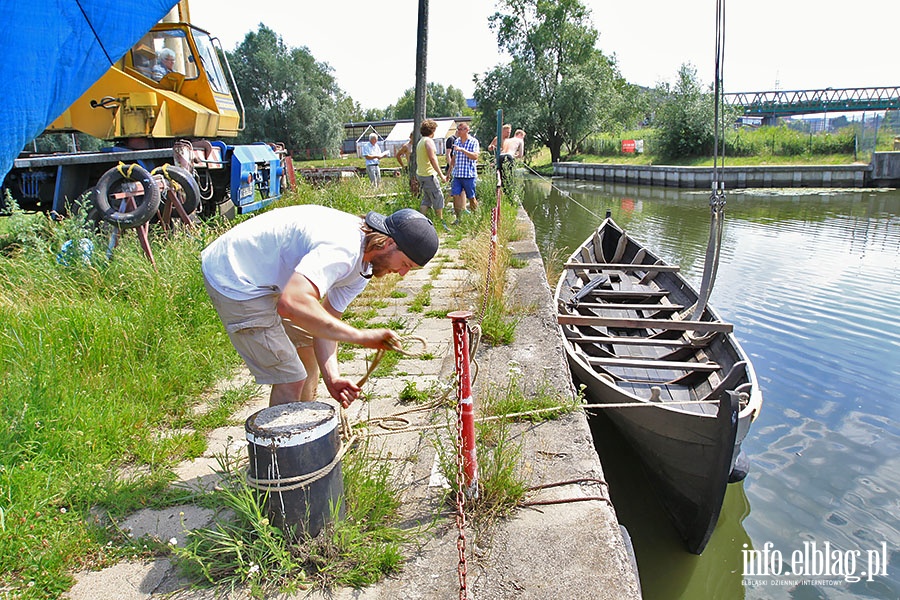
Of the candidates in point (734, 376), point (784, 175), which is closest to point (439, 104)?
point (784, 175)

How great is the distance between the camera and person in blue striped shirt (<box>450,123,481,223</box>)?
10219 millimetres

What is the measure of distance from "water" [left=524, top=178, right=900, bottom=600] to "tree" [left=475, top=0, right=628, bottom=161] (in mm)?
33104

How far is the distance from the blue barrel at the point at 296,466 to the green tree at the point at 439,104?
93.8m

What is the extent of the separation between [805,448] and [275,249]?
204 inches

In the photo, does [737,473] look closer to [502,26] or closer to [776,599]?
[776,599]

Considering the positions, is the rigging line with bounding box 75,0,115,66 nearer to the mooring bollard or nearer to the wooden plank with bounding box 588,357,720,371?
the mooring bollard

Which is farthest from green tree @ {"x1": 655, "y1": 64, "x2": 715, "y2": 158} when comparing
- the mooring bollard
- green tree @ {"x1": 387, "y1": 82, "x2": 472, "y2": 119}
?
green tree @ {"x1": 387, "y1": 82, "x2": 472, "y2": 119}

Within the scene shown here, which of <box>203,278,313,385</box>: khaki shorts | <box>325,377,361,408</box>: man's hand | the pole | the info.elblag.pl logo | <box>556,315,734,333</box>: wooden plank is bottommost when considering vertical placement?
the info.elblag.pl logo

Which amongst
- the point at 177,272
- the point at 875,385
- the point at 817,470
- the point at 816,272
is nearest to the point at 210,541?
the point at 177,272

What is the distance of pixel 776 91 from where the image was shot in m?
54.4

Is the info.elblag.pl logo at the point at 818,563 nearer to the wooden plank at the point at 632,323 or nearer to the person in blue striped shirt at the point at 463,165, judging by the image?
the wooden plank at the point at 632,323

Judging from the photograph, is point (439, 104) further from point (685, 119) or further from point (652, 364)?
point (652, 364)

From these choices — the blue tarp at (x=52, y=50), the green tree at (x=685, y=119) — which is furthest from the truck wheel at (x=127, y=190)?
the green tree at (x=685, y=119)

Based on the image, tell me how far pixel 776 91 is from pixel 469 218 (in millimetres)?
55304
